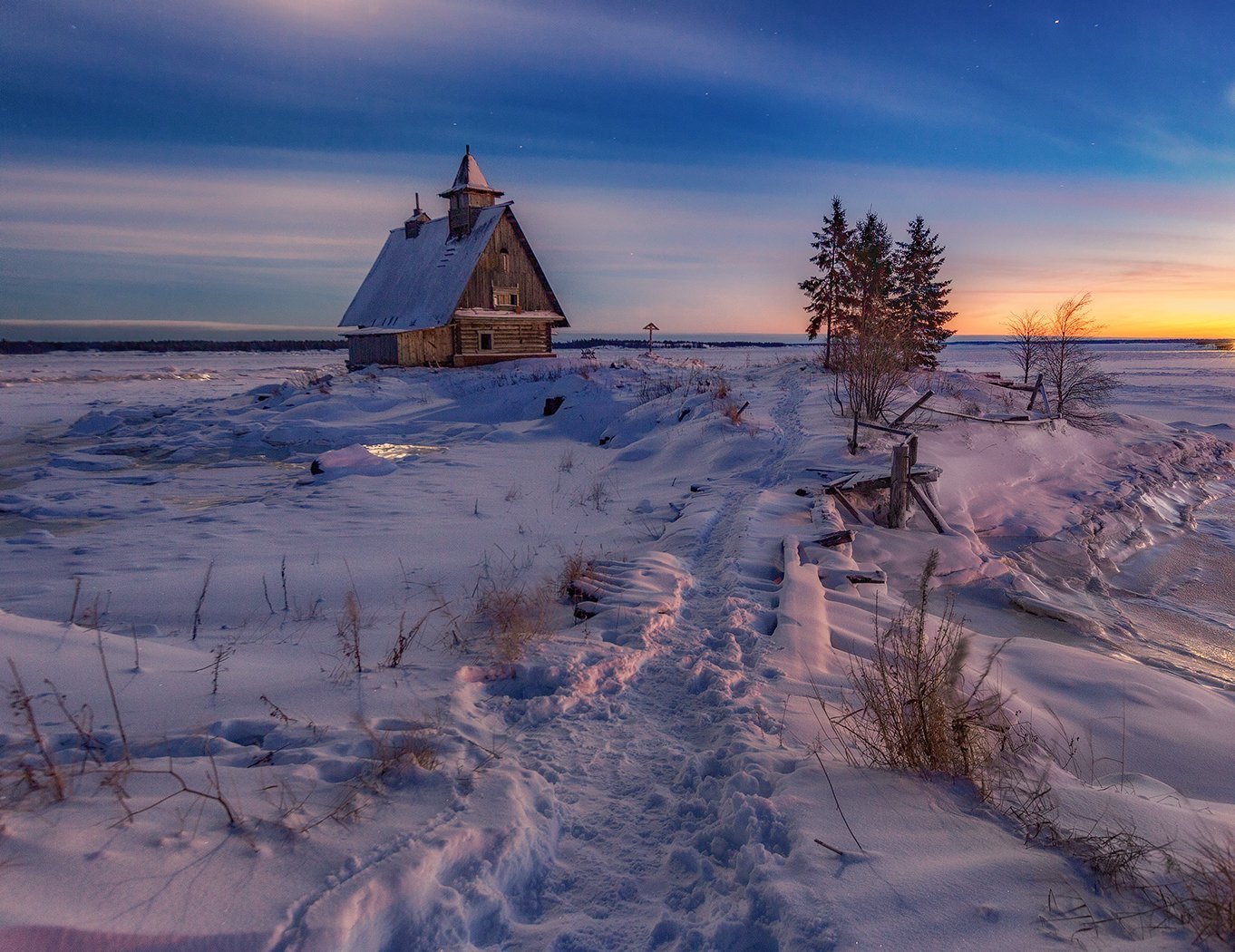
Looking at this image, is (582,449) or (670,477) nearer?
(670,477)

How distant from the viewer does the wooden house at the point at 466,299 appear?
29250mm

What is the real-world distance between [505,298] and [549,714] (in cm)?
2848

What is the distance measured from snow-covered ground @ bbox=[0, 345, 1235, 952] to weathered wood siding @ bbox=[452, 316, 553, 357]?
61.1 ft

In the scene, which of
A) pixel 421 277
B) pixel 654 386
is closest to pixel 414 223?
pixel 421 277

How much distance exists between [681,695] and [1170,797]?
265 cm

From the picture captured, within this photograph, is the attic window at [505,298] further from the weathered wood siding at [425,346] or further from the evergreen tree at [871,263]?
the evergreen tree at [871,263]

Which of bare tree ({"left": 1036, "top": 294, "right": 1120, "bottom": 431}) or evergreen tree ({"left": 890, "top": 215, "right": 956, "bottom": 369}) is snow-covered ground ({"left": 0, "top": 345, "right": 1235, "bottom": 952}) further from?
evergreen tree ({"left": 890, "top": 215, "right": 956, "bottom": 369})

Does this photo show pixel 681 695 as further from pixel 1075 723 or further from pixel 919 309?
pixel 919 309

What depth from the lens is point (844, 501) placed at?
10422 mm

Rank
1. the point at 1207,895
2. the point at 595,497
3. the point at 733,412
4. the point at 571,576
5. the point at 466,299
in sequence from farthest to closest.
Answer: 1. the point at 466,299
2. the point at 733,412
3. the point at 595,497
4. the point at 571,576
5. the point at 1207,895

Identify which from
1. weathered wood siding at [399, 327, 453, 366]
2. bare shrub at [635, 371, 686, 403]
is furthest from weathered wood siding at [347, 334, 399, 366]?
bare shrub at [635, 371, 686, 403]

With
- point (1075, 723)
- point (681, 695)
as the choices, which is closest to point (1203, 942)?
point (681, 695)

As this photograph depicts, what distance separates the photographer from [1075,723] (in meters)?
4.85

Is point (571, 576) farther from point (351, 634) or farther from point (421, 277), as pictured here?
point (421, 277)
